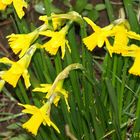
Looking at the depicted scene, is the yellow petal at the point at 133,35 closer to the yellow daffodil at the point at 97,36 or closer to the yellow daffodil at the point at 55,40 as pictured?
the yellow daffodil at the point at 97,36

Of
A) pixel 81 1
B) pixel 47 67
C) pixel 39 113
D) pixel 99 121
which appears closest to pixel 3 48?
pixel 81 1

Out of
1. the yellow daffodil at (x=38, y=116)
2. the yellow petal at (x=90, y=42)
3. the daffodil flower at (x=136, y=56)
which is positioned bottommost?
the yellow daffodil at (x=38, y=116)

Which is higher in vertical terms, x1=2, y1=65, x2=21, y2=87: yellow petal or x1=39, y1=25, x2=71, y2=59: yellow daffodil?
x1=39, y1=25, x2=71, y2=59: yellow daffodil

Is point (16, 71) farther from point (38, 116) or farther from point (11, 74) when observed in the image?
point (38, 116)

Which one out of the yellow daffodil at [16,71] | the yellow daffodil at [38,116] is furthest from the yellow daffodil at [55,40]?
the yellow daffodil at [38,116]

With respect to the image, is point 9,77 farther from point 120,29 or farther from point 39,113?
point 120,29

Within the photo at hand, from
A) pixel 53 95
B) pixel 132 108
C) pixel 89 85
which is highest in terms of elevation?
pixel 53 95

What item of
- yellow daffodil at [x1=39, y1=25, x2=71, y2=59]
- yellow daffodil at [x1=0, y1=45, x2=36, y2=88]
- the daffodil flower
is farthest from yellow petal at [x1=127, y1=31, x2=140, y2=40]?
yellow daffodil at [x1=0, y1=45, x2=36, y2=88]

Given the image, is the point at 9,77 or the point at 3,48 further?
the point at 3,48

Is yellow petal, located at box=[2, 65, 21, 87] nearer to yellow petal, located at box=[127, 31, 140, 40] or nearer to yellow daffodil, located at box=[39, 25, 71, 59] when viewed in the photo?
yellow daffodil, located at box=[39, 25, 71, 59]

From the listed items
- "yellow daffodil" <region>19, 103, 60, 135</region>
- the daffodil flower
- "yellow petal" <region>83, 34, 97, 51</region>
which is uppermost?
"yellow petal" <region>83, 34, 97, 51</region>

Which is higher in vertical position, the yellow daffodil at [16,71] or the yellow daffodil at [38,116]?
the yellow daffodil at [16,71]
